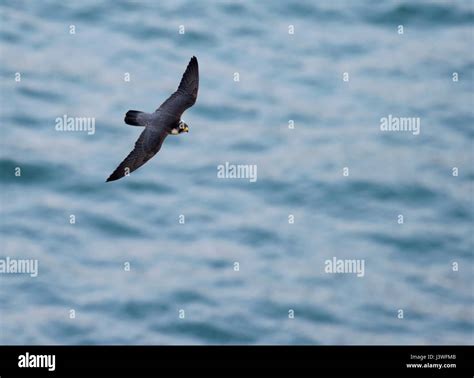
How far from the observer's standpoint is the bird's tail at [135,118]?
721 inches

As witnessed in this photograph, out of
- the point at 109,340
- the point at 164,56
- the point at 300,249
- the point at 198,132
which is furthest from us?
the point at 164,56

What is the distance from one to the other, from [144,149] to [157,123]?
70 centimetres

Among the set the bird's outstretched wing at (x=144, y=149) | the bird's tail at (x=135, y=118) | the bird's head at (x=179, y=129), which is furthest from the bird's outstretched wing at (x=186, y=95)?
the bird's outstretched wing at (x=144, y=149)

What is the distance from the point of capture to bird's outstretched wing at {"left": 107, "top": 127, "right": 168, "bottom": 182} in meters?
17.9

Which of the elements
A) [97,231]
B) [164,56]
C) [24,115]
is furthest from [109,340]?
[164,56]

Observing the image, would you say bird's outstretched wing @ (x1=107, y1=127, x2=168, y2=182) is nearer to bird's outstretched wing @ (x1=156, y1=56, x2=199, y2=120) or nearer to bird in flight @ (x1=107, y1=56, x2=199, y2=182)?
bird in flight @ (x1=107, y1=56, x2=199, y2=182)

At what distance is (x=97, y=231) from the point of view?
25406 millimetres

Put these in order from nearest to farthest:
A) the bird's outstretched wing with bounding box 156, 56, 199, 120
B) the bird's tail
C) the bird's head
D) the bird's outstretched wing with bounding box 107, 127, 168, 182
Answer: the bird's outstretched wing with bounding box 107, 127, 168, 182 → the bird's tail → the bird's head → the bird's outstretched wing with bounding box 156, 56, 199, 120

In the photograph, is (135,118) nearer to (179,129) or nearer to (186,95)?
(179,129)

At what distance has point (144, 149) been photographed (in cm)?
1803

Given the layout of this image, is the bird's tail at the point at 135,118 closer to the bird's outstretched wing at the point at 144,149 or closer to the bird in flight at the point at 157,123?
the bird in flight at the point at 157,123

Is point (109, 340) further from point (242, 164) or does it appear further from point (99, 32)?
point (99, 32)

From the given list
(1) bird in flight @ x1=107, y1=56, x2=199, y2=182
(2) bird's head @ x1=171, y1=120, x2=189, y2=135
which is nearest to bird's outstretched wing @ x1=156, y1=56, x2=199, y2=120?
(1) bird in flight @ x1=107, y1=56, x2=199, y2=182

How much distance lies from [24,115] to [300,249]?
6.47 metres
